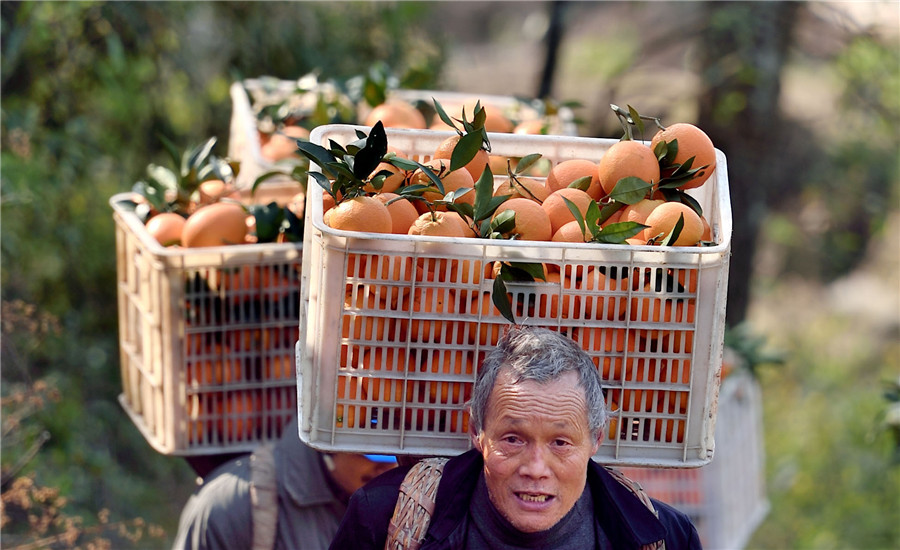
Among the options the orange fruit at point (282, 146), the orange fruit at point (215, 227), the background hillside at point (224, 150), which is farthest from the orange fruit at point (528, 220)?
the background hillside at point (224, 150)

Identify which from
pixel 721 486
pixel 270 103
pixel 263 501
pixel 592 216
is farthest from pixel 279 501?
pixel 721 486

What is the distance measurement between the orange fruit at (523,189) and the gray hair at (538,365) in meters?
0.40

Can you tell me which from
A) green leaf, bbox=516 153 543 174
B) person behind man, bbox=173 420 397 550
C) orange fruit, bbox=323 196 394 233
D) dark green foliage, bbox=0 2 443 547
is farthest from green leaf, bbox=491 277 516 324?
dark green foliage, bbox=0 2 443 547

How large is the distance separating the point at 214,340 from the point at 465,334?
967 millimetres

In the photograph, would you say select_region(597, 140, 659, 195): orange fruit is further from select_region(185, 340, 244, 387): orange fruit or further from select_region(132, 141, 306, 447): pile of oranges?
select_region(185, 340, 244, 387): orange fruit

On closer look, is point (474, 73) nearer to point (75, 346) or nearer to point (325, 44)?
point (325, 44)

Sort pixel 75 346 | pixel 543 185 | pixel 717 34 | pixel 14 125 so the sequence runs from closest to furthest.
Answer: pixel 543 185
pixel 14 125
pixel 75 346
pixel 717 34

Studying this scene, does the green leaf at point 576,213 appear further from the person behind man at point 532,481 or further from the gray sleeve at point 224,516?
the gray sleeve at point 224,516

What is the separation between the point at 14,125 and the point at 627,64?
13.6ft

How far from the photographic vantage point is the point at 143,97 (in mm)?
5789

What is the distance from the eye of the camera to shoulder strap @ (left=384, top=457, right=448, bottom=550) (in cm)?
183

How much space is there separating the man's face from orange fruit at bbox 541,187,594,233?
388mm

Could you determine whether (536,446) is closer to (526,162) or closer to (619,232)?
(619,232)

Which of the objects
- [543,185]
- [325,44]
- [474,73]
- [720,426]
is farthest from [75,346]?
[474,73]
